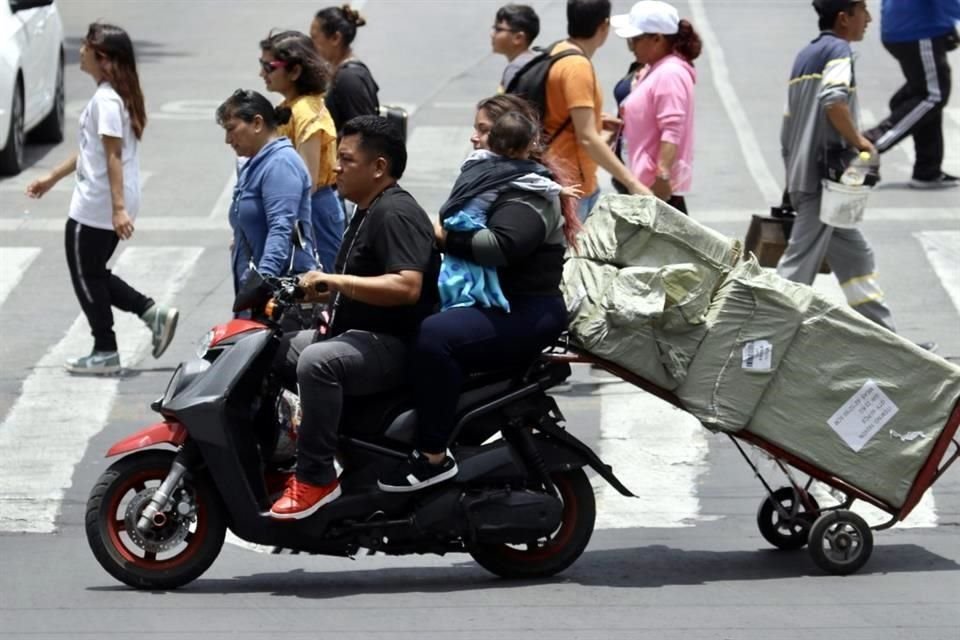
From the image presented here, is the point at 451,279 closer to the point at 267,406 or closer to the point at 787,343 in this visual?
the point at 267,406

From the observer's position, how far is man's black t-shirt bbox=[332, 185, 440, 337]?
6750 mm

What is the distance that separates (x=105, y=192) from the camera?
1023 centimetres

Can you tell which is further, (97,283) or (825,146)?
(97,283)

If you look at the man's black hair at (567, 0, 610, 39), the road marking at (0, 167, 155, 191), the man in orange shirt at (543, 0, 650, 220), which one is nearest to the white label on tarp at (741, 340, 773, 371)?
the man in orange shirt at (543, 0, 650, 220)

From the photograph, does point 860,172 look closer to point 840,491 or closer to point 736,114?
point 840,491

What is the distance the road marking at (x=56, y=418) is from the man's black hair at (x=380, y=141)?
8.03 feet

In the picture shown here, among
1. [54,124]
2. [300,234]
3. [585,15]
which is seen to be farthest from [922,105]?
[300,234]

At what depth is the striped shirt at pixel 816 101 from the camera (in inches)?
395

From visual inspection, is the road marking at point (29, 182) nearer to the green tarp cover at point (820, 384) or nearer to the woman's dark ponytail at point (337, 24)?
the woman's dark ponytail at point (337, 24)

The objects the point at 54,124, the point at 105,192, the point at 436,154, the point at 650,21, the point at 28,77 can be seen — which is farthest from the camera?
the point at 54,124

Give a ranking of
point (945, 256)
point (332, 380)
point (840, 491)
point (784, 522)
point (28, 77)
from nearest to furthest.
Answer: point (332, 380)
point (840, 491)
point (784, 522)
point (945, 256)
point (28, 77)

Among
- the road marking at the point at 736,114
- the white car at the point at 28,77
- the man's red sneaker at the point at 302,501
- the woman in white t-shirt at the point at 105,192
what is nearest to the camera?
the man's red sneaker at the point at 302,501

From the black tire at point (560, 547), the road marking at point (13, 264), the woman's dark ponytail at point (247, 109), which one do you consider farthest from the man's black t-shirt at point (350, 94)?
the black tire at point (560, 547)

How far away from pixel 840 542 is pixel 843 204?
3.21 m
